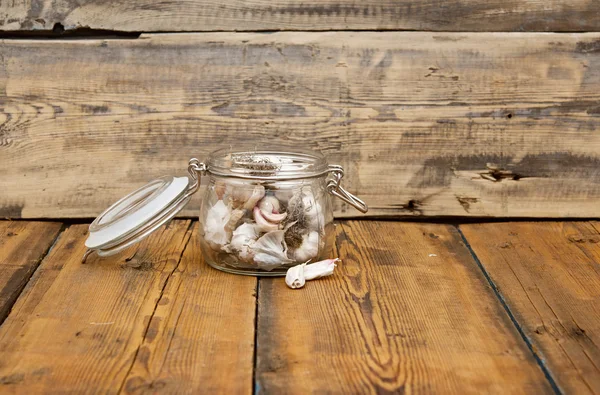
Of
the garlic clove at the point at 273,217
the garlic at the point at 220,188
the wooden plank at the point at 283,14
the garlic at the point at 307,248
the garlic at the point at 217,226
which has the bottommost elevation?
the garlic at the point at 307,248

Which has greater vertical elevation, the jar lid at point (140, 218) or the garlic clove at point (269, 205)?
the garlic clove at point (269, 205)

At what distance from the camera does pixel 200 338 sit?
957 millimetres

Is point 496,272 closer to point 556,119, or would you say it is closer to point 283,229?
point 283,229

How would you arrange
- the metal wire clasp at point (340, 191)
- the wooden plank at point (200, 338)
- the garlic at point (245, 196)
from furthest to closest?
the metal wire clasp at point (340, 191) < the garlic at point (245, 196) < the wooden plank at point (200, 338)

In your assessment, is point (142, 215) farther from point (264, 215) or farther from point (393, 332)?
point (393, 332)

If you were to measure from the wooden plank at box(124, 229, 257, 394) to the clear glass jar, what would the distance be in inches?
1.8

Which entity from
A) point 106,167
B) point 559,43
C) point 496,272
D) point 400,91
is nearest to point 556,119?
point 559,43

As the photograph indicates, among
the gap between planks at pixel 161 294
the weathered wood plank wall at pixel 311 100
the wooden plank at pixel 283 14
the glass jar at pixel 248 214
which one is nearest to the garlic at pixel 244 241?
the glass jar at pixel 248 214

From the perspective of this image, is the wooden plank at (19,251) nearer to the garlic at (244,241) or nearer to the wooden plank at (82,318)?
the wooden plank at (82,318)

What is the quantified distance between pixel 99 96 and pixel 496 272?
0.86 m

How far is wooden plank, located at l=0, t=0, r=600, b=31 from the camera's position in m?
1.51

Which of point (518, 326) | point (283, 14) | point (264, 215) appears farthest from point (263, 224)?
point (283, 14)

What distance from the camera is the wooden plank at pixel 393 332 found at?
0.85m

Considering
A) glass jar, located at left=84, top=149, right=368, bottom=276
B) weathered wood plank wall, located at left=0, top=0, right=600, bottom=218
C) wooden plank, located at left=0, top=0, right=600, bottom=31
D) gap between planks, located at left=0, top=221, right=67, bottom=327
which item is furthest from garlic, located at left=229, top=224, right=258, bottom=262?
wooden plank, located at left=0, top=0, right=600, bottom=31
